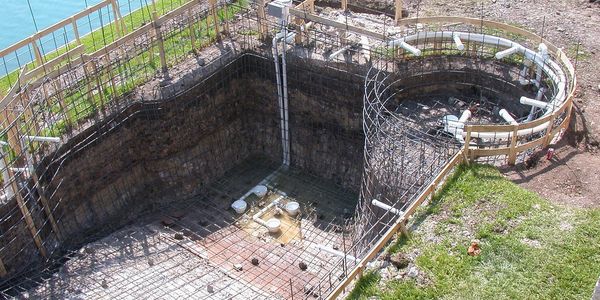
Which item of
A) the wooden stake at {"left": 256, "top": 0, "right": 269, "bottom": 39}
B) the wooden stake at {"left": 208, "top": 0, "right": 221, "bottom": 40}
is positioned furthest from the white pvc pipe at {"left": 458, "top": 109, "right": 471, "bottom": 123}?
the wooden stake at {"left": 208, "top": 0, "right": 221, "bottom": 40}

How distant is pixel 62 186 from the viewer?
18.0 meters

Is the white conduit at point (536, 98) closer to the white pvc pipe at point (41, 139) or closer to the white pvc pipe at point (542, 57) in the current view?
the white pvc pipe at point (542, 57)

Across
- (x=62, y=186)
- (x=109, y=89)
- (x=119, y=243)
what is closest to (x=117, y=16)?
(x=109, y=89)

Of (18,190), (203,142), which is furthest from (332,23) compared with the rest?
(18,190)

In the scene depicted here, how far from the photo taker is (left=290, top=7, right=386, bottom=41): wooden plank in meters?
19.8

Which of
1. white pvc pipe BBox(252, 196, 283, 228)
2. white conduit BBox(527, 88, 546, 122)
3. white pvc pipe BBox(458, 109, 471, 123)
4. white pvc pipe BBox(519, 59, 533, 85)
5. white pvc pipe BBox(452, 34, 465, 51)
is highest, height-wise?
white pvc pipe BBox(452, 34, 465, 51)

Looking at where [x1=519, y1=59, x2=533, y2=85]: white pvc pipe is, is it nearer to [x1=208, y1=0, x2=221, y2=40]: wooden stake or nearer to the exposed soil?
the exposed soil

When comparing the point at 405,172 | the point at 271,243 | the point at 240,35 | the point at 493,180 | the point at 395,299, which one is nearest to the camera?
the point at 395,299

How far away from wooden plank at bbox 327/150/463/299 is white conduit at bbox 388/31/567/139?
1.36 m

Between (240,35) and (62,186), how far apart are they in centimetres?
863

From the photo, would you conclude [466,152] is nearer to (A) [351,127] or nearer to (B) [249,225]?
(A) [351,127]

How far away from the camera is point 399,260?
13469 millimetres

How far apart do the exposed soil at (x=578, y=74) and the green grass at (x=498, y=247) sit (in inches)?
31.9

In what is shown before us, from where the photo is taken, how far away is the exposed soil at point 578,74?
15.4 m
